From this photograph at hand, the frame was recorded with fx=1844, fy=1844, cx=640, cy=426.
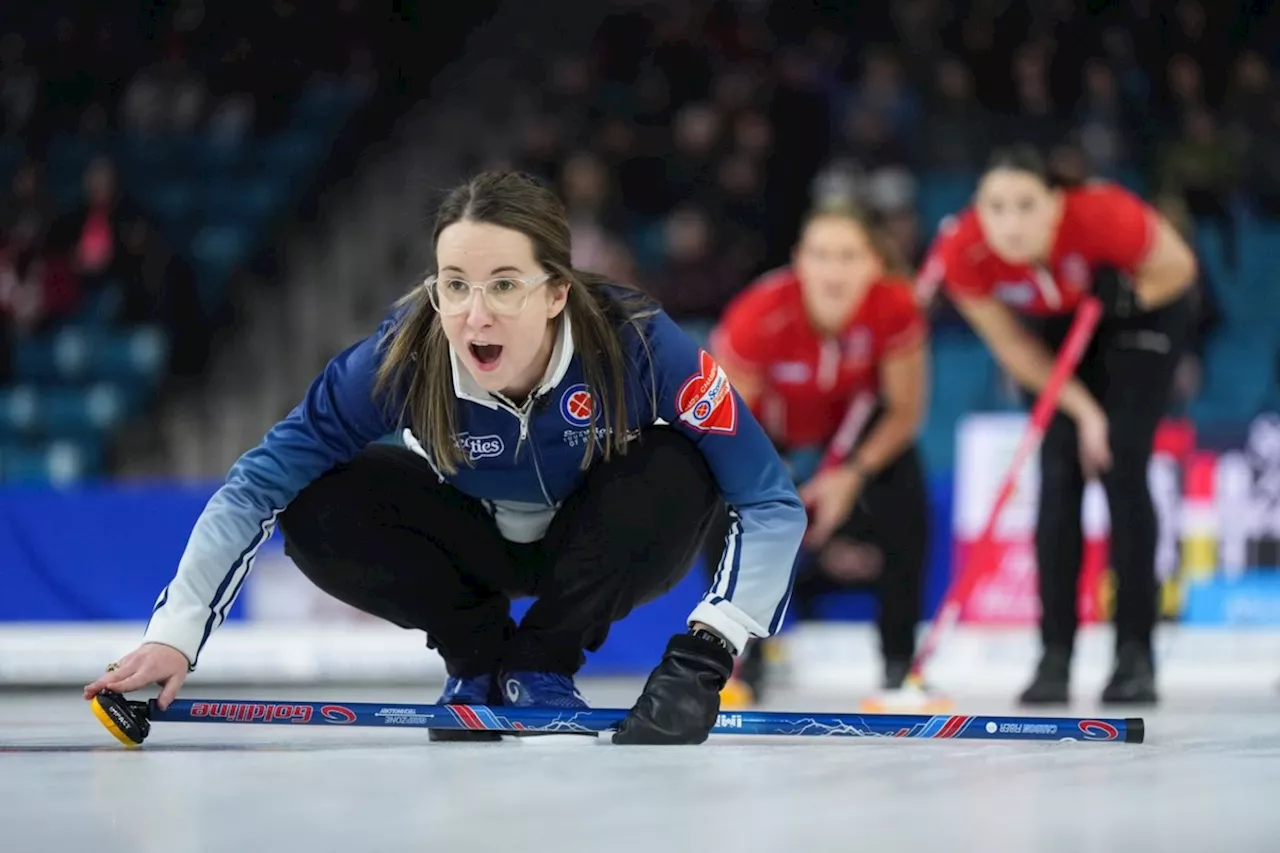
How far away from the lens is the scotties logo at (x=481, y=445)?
8.71 feet

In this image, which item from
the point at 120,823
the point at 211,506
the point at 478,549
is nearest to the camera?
the point at 120,823

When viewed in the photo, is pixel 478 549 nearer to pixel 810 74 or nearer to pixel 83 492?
A: pixel 83 492

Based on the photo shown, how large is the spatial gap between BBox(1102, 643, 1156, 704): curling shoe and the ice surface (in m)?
1.31

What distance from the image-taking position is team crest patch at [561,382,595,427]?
2.61 metres

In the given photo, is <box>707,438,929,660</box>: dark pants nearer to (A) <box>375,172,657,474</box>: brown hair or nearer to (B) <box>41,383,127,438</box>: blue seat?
(A) <box>375,172,657,474</box>: brown hair

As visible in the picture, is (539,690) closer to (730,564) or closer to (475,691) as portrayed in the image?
(475,691)

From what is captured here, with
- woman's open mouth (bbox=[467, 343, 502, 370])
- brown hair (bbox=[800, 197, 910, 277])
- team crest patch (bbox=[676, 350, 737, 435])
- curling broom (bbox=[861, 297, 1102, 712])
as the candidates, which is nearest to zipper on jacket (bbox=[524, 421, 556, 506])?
woman's open mouth (bbox=[467, 343, 502, 370])

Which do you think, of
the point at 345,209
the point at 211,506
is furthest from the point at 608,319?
the point at 345,209

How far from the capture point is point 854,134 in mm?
8172

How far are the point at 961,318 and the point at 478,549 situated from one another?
4787 mm

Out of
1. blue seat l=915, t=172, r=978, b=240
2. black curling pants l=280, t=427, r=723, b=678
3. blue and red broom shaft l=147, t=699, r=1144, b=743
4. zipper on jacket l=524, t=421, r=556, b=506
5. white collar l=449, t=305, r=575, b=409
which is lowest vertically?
blue and red broom shaft l=147, t=699, r=1144, b=743

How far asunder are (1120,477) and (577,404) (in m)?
1.93

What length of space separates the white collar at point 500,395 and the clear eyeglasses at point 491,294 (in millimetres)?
96

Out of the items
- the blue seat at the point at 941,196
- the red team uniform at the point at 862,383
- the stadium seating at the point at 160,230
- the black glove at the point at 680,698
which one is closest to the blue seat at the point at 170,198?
the stadium seating at the point at 160,230
